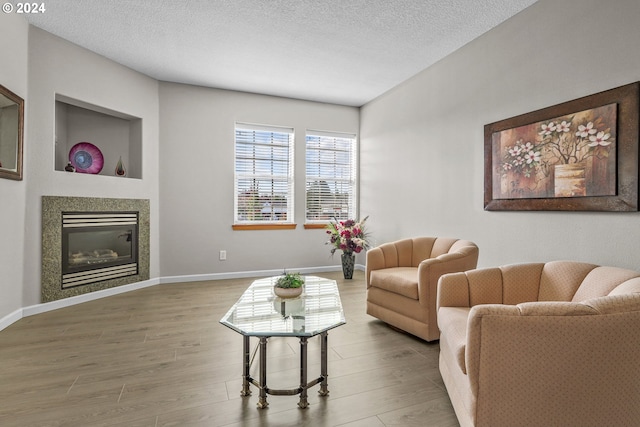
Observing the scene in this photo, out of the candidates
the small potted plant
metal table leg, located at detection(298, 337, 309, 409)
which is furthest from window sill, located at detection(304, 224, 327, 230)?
metal table leg, located at detection(298, 337, 309, 409)

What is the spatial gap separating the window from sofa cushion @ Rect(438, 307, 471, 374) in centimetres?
358

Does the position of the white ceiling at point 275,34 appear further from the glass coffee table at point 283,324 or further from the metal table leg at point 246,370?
the metal table leg at point 246,370

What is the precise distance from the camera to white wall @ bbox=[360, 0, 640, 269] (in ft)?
7.38

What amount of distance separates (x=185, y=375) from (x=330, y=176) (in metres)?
3.95

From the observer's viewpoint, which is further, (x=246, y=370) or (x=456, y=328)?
(x=246, y=370)

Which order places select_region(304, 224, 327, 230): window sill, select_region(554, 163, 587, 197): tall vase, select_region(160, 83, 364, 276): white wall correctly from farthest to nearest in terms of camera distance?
select_region(304, 224, 327, 230): window sill < select_region(160, 83, 364, 276): white wall < select_region(554, 163, 587, 197): tall vase

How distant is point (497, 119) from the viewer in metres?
3.09

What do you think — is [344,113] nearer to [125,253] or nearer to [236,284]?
[236,284]

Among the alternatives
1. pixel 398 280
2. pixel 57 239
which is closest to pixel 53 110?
pixel 57 239

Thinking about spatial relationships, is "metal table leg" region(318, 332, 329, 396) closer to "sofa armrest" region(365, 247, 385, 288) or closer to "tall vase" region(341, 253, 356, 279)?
"sofa armrest" region(365, 247, 385, 288)

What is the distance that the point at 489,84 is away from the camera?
10.4 feet

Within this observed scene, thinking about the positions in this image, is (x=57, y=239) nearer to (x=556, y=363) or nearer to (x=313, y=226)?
(x=313, y=226)

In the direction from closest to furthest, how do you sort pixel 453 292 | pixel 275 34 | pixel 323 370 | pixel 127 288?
pixel 323 370, pixel 453 292, pixel 275 34, pixel 127 288

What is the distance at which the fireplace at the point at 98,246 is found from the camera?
3.63 metres
